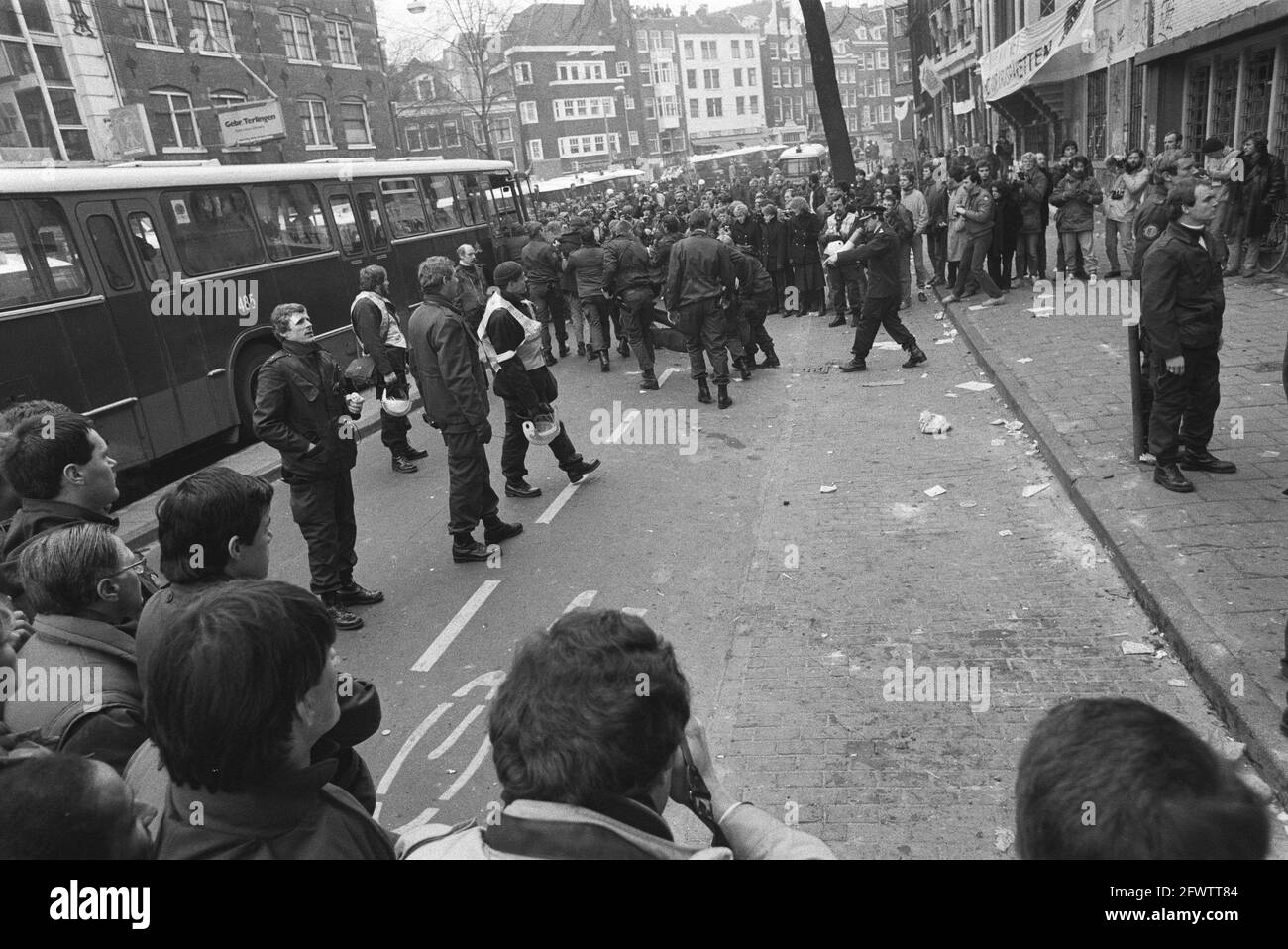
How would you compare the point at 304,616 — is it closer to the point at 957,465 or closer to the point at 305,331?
the point at 305,331

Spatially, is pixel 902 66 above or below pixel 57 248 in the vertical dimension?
above

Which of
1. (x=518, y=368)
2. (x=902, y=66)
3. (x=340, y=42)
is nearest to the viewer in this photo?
(x=518, y=368)

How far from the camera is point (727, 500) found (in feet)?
23.3

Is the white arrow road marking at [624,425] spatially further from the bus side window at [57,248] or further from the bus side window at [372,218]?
the bus side window at [372,218]

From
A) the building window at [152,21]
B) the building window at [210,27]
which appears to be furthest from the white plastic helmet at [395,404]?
the building window at [210,27]

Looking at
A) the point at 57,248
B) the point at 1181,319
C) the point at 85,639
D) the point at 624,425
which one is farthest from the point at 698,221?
the point at 85,639

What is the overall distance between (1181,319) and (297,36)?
31.7 meters

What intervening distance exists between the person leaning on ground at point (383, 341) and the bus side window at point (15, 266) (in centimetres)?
282

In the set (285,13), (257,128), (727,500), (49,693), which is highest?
(285,13)

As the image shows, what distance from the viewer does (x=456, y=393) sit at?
20.5 feet

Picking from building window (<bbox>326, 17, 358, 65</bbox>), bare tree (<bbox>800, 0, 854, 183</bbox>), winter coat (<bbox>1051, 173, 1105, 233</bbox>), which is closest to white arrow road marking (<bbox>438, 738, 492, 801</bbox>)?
winter coat (<bbox>1051, 173, 1105, 233</bbox>)

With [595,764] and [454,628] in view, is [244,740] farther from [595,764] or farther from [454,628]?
[454,628]
